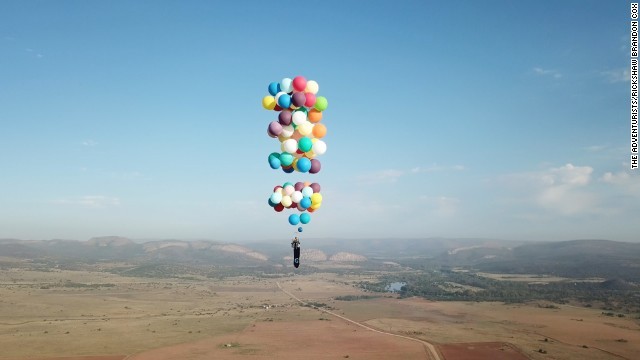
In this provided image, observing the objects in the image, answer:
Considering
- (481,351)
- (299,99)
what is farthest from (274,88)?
(481,351)

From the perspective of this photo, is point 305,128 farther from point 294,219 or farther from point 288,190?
point 294,219

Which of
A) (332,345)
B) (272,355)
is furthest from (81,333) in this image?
(332,345)

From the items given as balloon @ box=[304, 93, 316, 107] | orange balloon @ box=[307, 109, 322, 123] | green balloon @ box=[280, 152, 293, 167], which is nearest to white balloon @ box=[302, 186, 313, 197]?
green balloon @ box=[280, 152, 293, 167]

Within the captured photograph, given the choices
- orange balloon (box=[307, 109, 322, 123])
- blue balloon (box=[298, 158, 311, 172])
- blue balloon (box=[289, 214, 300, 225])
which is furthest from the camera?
blue balloon (box=[289, 214, 300, 225])

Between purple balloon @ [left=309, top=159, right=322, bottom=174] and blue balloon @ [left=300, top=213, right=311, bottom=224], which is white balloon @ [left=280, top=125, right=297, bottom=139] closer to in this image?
purple balloon @ [left=309, top=159, right=322, bottom=174]

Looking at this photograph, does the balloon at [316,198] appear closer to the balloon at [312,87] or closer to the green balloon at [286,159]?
the green balloon at [286,159]

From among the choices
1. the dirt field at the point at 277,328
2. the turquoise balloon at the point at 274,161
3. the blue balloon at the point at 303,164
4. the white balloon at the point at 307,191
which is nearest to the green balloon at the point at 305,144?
the blue balloon at the point at 303,164
